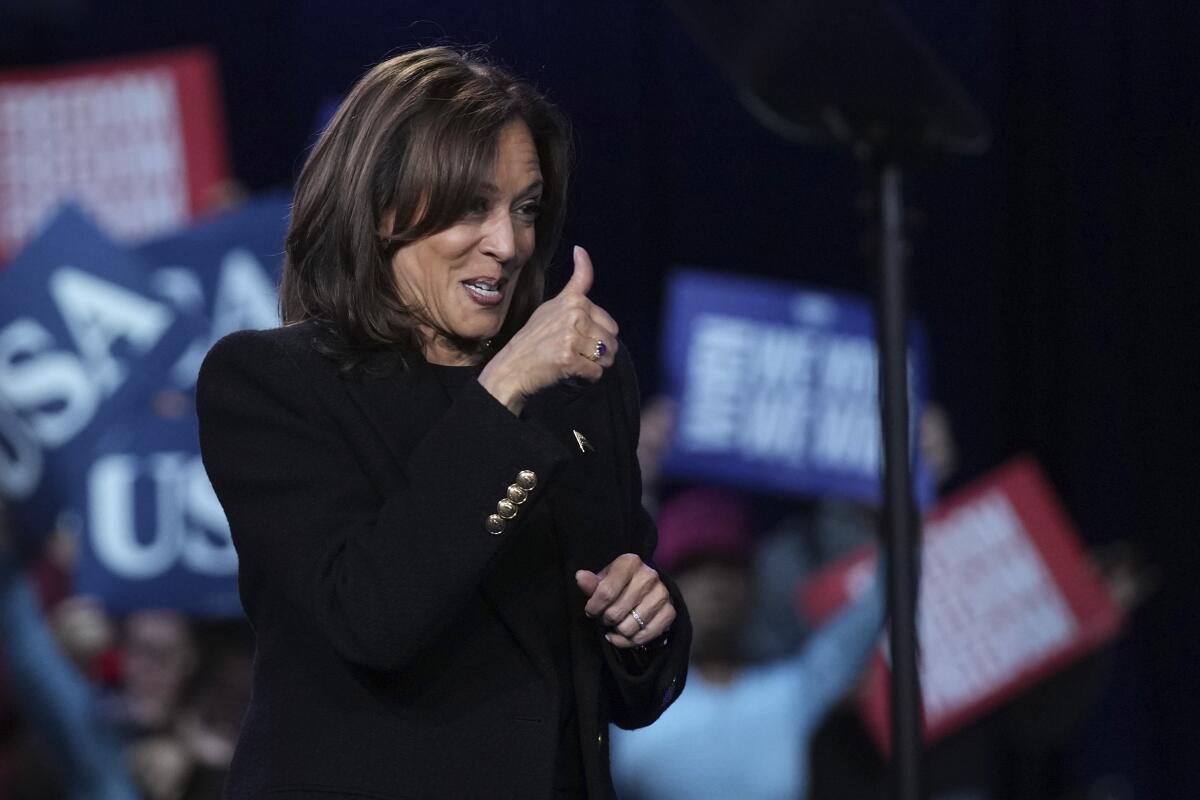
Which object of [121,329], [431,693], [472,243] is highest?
[472,243]

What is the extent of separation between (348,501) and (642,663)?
0.25 meters

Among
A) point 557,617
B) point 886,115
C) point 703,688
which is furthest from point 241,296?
point 557,617

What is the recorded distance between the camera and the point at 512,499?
37.9 inches

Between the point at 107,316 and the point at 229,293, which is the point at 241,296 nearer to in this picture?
the point at 229,293

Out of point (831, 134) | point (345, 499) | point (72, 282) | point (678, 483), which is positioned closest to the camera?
point (345, 499)

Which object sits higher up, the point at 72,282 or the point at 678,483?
the point at 72,282

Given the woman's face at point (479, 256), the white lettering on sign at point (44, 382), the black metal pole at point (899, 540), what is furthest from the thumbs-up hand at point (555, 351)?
the white lettering on sign at point (44, 382)

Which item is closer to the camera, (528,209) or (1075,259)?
(528,209)

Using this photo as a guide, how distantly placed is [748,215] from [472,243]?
8.57 ft

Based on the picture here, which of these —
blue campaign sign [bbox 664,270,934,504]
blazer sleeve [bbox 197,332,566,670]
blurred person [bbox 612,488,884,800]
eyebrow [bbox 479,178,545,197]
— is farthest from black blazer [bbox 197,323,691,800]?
blue campaign sign [bbox 664,270,934,504]

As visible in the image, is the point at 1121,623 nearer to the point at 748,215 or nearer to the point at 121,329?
the point at 748,215

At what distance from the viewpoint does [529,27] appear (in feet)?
11.3

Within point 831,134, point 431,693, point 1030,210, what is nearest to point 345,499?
point 431,693

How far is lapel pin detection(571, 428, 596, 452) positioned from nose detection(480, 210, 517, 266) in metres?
0.13
